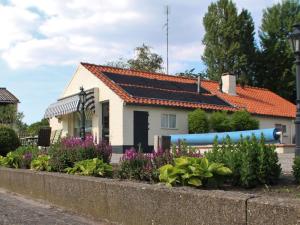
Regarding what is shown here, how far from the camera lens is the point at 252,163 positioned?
6887mm

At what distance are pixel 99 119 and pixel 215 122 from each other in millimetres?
6596

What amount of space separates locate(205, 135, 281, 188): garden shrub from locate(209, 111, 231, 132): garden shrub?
2286 centimetres

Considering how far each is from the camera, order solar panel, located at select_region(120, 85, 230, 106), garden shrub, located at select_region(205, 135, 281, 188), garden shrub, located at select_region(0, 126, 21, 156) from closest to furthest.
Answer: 1. garden shrub, located at select_region(205, 135, 281, 188)
2. garden shrub, located at select_region(0, 126, 21, 156)
3. solar panel, located at select_region(120, 85, 230, 106)

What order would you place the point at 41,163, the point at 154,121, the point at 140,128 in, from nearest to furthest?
the point at 41,163, the point at 140,128, the point at 154,121

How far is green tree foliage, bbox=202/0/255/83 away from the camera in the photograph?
51031 mm

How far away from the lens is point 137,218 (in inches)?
282

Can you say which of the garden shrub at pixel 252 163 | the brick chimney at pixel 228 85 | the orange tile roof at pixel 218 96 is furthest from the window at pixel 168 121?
the garden shrub at pixel 252 163

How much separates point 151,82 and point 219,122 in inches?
225

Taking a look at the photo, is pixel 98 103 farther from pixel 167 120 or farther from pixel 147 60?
pixel 147 60

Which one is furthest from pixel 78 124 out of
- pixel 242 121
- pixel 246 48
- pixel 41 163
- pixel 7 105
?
pixel 246 48

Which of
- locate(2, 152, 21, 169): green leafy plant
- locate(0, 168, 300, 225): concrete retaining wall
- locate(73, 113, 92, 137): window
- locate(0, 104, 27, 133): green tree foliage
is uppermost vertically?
locate(0, 104, 27, 133): green tree foliage

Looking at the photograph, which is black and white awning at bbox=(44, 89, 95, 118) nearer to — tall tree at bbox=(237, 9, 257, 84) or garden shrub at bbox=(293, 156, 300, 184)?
tall tree at bbox=(237, 9, 257, 84)

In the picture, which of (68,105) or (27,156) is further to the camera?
(68,105)

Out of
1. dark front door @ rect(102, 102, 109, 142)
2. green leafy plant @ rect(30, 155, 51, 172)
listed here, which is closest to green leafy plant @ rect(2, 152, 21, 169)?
green leafy plant @ rect(30, 155, 51, 172)
